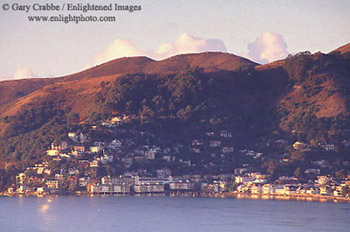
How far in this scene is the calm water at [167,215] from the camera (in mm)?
101438

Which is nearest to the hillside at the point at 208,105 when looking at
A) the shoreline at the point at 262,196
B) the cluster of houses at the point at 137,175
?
the cluster of houses at the point at 137,175

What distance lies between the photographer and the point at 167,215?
112 metres

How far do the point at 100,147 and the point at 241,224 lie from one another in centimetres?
4783

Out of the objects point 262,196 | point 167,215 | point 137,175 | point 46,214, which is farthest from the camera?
point 137,175

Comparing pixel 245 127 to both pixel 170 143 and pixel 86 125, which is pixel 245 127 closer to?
pixel 170 143

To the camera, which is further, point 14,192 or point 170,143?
point 170,143

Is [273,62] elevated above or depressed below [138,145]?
above

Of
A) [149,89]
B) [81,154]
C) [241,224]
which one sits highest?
[149,89]

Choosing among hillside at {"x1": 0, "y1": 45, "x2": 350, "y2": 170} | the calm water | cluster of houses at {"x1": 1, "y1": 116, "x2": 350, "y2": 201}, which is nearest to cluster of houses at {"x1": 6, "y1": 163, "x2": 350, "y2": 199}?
cluster of houses at {"x1": 1, "y1": 116, "x2": 350, "y2": 201}

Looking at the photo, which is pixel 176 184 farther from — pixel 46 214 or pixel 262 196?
pixel 46 214

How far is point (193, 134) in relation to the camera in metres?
160

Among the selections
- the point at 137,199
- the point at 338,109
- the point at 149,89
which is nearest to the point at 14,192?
the point at 137,199

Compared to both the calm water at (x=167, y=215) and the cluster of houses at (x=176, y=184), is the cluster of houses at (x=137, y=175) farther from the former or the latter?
the calm water at (x=167, y=215)

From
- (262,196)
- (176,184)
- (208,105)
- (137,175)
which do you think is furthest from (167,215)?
(208,105)
